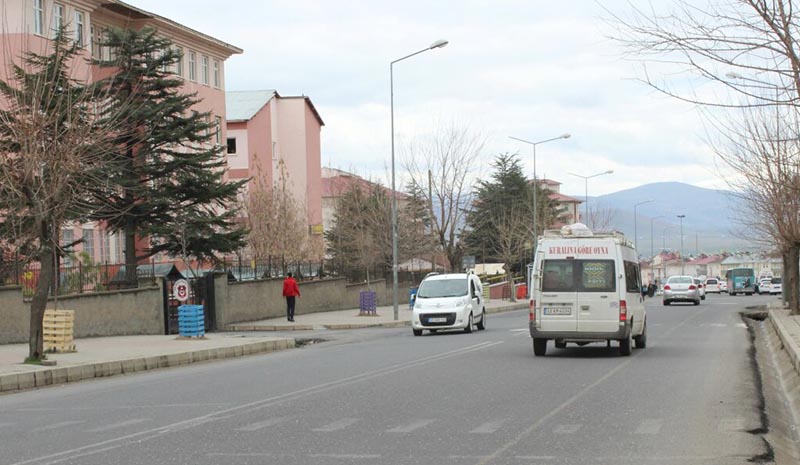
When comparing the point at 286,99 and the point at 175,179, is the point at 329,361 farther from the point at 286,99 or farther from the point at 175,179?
the point at 286,99

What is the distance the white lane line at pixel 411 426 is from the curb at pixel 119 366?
29.3 ft

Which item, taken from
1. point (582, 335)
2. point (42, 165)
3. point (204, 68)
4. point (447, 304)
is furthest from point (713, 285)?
point (42, 165)

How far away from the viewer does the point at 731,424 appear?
11281mm

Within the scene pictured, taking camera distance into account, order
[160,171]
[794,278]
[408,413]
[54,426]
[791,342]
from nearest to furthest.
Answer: [54,426] → [408,413] → [791,342] → [160,171] → [794,278]

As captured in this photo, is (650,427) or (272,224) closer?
(650,427)

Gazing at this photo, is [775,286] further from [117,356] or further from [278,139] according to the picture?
[117,356]

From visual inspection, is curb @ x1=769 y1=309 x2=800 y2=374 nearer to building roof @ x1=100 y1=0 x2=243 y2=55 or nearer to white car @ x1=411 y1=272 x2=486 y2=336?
white car @ x1=411 y1=272 x2=486 y2=336

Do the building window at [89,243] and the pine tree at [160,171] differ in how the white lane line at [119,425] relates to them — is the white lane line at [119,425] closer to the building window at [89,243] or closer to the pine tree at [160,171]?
the pine tree at [160,171]

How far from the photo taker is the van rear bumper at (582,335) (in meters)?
20.4

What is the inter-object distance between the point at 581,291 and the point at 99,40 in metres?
27.8

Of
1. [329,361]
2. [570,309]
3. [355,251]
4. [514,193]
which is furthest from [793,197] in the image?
[514,193]

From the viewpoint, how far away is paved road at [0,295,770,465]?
9.58 metres

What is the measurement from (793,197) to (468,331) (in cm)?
1267

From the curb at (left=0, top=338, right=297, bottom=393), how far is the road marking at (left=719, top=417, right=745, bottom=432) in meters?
11.7
